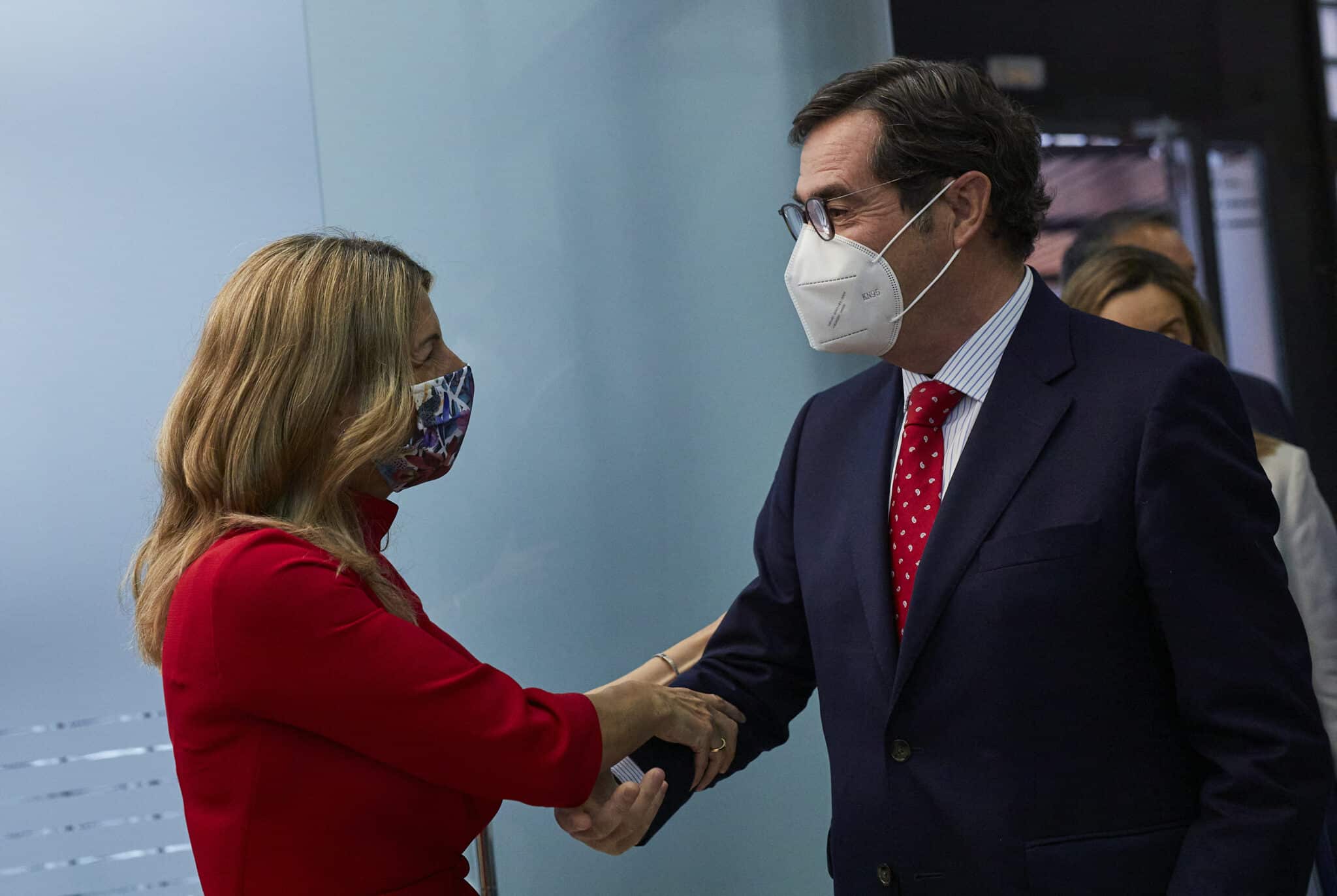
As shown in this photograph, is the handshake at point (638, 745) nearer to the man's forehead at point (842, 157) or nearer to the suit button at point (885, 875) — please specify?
the suit button at point (885, 875)

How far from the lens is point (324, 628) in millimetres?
1537

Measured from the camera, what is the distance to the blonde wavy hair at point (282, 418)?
5.44 feet

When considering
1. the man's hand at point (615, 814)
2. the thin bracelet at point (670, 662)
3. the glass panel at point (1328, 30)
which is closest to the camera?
the man's hand at point (615, 814)

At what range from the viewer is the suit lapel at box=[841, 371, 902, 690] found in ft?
5.42

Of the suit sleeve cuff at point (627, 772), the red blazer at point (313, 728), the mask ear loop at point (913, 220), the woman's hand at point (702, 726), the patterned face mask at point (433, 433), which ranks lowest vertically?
the suit sleeve cuff at point (627, 772)

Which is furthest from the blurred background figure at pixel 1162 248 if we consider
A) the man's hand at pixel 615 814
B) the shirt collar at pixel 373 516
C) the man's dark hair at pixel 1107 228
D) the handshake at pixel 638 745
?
the shirt collar at pixel 373 516

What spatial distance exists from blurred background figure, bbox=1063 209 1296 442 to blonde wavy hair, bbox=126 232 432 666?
78.9 inches

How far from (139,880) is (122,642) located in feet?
1.57

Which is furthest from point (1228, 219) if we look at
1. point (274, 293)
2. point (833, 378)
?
point (274, 293)

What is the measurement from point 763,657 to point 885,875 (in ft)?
1.69

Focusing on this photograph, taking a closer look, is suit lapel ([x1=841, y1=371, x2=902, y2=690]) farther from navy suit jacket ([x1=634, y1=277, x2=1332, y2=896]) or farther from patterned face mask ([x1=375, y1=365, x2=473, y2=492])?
patterned face mask ([x1=375, y1=365, x2=473, y2=492])

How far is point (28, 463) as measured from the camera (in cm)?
254

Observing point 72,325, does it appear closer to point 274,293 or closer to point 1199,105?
point 274,293

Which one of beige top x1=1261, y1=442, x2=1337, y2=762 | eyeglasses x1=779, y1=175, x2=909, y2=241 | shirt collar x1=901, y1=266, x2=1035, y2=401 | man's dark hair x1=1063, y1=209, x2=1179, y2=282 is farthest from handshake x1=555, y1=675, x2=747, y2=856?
man's dark hair x1=1063, y1=209, x2=1179, y2=282
